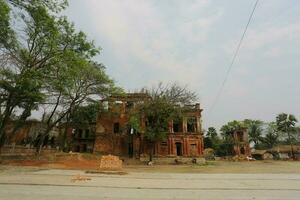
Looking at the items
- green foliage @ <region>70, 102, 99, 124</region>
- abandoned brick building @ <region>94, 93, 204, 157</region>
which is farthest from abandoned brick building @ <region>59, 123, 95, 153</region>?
abandoned brick building @ <region>94, 93, 204, 157</region>

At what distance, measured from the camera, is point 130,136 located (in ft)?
133

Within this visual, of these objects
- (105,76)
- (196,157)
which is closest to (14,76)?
(105,76)

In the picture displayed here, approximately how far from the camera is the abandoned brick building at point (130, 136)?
131 feet

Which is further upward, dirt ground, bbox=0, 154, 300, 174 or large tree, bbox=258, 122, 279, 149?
large tree, bbox=258, 122, 279, 149

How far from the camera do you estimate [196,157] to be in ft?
130

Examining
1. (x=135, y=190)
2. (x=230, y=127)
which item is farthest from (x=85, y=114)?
(x=230, y=127)

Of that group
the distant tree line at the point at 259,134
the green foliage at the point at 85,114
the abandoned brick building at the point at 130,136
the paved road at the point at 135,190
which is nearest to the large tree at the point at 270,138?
the distant tree line at the point at 259,134

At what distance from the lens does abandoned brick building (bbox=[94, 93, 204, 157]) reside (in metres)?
39.9

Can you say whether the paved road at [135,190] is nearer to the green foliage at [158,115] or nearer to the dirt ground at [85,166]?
the dirt ground at [85,166]

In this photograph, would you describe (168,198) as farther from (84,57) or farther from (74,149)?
(74,149)

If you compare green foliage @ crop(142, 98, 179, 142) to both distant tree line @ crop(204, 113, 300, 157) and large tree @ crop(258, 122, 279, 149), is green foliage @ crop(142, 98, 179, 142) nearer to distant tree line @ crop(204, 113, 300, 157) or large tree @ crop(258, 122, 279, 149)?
distant tree line @ crop(204, 113, 300, 157)

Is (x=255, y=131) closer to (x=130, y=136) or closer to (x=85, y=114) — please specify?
(x=130, y=136)

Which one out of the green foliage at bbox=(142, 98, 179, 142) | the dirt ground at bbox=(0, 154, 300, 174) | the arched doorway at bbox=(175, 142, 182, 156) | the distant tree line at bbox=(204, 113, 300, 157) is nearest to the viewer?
the dirt ground at bbox=(0, 154, 300, 174)

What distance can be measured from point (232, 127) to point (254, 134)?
356 inches
